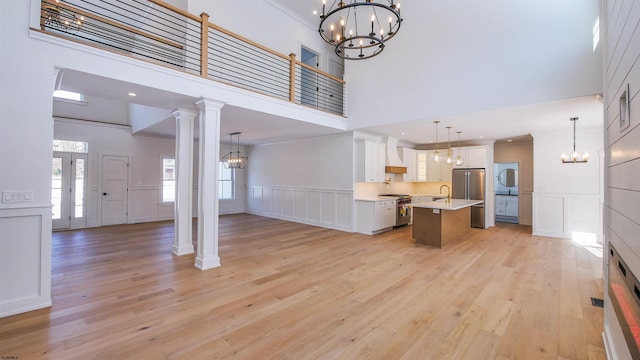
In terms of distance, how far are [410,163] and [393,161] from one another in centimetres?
103

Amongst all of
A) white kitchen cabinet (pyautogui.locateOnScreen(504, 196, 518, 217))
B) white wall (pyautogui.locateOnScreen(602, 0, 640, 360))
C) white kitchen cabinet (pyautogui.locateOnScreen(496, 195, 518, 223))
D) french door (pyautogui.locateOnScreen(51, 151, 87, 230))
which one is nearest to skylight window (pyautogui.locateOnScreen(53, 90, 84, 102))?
french door (pyautogui.locateOnScreen(51, 151, 87, 230))

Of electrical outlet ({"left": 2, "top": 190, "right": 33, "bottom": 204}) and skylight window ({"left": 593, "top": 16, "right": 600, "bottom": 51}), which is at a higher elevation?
skylight window ({"left": 593, "top": 16, "right": 600, "bottom": 51})

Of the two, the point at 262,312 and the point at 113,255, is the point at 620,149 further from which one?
the point at 113,255

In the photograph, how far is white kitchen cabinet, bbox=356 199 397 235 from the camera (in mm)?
6621

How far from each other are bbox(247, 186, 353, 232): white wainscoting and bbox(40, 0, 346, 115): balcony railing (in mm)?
2495

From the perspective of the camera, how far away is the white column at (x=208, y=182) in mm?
4102

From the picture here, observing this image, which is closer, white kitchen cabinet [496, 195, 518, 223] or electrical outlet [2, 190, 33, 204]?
electrical outlet [2, 190, 33, 204]

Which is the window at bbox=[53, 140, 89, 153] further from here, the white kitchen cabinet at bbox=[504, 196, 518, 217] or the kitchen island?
the white kitchen cabinet at bbox=[504, 196, 518, 217]

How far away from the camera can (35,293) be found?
282 cm

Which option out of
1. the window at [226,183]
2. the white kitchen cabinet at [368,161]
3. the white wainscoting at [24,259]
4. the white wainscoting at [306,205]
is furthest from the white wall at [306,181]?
the white wainscoting at [24,259]

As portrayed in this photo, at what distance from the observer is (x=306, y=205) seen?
8039mm

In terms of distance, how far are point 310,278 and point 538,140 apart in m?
6.67

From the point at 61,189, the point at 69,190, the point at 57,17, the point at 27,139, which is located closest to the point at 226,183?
the point at 69,190

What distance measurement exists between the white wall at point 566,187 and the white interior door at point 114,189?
10.9 meters
